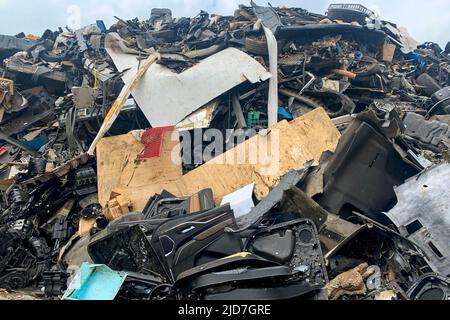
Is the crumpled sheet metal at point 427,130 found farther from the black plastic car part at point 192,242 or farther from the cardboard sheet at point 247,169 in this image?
the black plastic car part at point 192,242

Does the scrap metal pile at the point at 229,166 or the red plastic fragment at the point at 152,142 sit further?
the red plastic fragment at the point at 152,142

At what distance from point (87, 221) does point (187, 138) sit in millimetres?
1872

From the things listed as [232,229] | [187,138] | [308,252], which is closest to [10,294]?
[232,229]

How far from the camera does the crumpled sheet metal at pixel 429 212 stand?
12.2 ft

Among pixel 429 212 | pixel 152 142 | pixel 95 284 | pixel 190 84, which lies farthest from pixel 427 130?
pixel 95 284

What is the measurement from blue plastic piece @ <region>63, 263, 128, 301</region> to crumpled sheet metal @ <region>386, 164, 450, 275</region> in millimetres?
2628

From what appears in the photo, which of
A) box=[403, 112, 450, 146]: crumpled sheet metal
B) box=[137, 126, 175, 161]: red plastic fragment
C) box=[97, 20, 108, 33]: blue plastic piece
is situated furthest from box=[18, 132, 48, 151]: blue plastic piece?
box=[403, 112, 450, 146]: crumpled sheet metal

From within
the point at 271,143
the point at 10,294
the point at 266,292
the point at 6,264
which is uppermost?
the point at 266,292

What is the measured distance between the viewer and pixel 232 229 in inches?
150

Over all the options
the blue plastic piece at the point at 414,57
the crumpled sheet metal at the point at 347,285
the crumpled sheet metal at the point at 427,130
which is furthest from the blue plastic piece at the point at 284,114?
the blue plastic piece at the point at 414,57

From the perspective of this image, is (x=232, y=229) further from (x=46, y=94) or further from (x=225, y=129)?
(x=46, y=94)

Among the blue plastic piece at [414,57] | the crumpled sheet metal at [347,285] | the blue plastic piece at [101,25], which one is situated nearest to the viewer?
the crumpled sheet metal at [347,285]

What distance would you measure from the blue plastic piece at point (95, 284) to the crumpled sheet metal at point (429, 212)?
2.63m

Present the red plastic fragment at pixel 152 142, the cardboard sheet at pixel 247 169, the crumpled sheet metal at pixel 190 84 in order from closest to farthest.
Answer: the cardboard sheet at pixel 247 169 < the red plastic fragment at pixel 152 142 < the crumpled sheet metal at pixel 190 84
